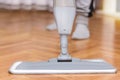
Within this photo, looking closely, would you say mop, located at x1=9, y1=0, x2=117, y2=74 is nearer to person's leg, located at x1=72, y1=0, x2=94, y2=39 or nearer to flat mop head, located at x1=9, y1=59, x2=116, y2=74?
flat mop head, located at x1=9, y1=59, x2=116, y2=74

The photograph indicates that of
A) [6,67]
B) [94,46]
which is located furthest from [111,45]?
[6,67]

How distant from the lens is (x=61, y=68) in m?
0.87

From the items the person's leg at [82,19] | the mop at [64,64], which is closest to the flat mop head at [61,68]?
the mop at [64,64]

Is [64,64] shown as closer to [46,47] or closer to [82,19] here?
[46,47]

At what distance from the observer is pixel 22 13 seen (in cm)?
272

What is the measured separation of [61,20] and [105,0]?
2.03 metres

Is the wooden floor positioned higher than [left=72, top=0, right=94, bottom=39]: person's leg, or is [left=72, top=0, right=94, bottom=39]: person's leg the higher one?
[left=72, top=0, right=94, bottom=39]: person's leg

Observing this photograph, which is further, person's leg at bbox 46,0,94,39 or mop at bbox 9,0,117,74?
person's leg at bbox 46,0,94,39

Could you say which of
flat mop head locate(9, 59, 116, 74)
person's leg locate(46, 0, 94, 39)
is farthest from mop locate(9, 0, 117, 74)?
person's leg locate(46, 0, 94, 39)

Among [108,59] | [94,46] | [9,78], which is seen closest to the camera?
[9,78]

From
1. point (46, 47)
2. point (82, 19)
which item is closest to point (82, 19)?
point (82, 19)

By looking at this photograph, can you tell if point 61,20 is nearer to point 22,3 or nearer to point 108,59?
point 108,59

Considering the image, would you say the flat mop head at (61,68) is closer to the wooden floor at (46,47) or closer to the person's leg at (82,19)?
the wooden floor at (46,47)

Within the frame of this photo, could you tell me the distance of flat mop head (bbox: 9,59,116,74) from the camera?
2.80ft
